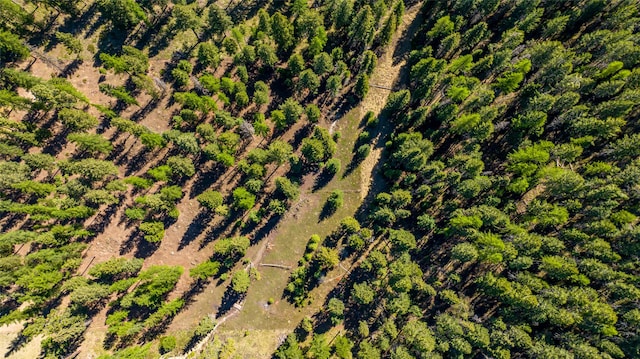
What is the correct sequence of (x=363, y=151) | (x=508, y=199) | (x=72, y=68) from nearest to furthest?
1. (x=508, y=199)
2. (x=363, y=151)
3. (x=72, y=68)

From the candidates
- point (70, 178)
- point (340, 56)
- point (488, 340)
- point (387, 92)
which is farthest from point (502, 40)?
point (70, 178)

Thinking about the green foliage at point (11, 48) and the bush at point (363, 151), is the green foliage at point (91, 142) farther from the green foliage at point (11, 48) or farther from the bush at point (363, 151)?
the bush at point (363, 151)

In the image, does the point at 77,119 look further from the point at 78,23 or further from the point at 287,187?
the point at 287,187

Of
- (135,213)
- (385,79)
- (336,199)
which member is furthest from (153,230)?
(385,79)

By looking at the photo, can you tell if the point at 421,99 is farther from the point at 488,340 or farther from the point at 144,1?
the point at 144,1

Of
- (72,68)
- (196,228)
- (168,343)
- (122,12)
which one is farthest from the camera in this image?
(72,68)

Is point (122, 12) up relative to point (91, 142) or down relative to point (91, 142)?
up

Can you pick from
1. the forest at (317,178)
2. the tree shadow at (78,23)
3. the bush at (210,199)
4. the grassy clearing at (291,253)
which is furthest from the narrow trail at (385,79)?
the tree shadow at (78,23)

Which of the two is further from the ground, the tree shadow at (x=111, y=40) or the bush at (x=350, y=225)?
the tree shadow at (x=111, y=40)
